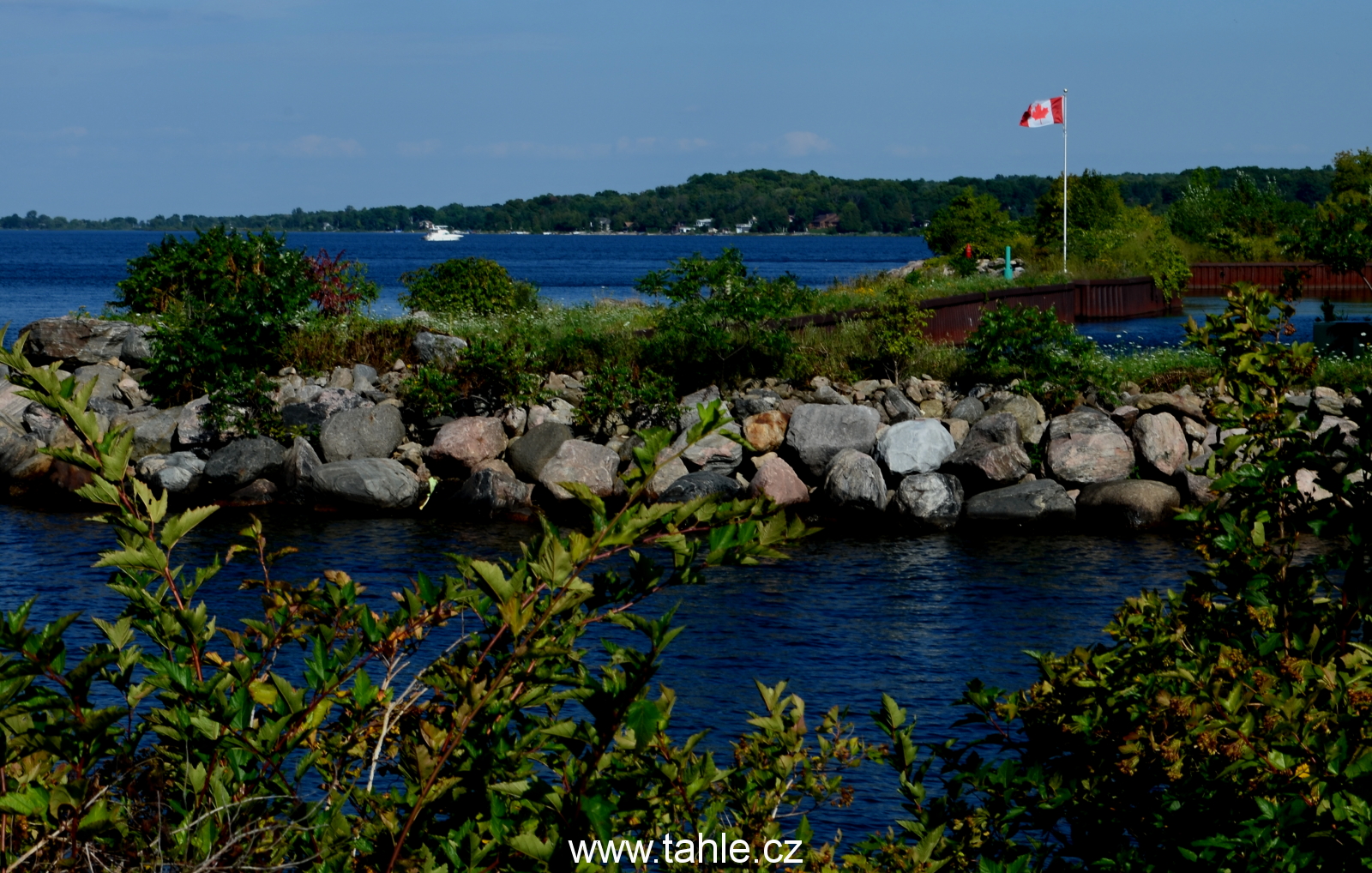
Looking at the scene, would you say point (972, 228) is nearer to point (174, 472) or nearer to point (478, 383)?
point (478, 383)

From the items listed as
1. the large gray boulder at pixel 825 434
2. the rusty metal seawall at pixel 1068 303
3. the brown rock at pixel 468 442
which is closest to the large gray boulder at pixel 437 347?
the brown rock at pixel 468 442

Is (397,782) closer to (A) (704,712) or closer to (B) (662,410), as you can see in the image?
(A) (704,712)

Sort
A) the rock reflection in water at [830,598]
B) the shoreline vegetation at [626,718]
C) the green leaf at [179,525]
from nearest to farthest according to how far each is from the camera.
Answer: the shoreline vegetation at [626,718]
the green leaf at [179,525]
the rock reflection in water at [830,598]

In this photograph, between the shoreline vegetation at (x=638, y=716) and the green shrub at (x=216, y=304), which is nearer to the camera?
the shoreline vegetation at (x=638, y=716)

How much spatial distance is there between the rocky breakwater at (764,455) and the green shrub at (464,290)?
4473 millimetres

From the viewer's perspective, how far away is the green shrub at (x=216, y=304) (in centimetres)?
2075

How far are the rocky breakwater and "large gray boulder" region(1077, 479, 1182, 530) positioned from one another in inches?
0.9

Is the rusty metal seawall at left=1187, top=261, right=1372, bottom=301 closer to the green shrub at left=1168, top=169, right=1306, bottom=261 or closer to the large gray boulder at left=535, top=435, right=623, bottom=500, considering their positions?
the green shrub at left=1168, top=169, right=1306, bottom=261

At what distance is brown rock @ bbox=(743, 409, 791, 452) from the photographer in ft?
59.8

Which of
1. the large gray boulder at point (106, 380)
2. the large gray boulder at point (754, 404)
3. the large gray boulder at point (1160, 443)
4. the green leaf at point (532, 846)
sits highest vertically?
the green leaf at point (532, 846)

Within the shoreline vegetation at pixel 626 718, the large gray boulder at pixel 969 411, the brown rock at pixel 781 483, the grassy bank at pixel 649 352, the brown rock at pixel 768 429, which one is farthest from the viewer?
the grassy bank at pixel 649 352

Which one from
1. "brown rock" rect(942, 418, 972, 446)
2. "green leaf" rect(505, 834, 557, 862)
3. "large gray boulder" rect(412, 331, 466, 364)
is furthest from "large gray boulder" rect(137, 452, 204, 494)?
"green leaf" rect(505, 834, 557, 862)

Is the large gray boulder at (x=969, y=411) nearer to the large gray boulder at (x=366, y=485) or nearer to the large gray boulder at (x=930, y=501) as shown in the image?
the large gray boulder at (x=930, y=501)

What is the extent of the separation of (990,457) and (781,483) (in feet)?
9.37
